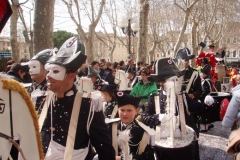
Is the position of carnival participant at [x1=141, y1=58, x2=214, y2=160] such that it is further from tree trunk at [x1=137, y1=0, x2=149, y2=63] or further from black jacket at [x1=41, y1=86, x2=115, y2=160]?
tree trunk at [x1=137, y1=0, x2=149, y2=63]

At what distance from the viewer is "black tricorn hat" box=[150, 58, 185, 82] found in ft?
13.7

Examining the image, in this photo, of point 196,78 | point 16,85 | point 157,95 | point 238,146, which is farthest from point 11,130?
point 196,78

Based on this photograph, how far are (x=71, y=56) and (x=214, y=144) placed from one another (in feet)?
15.7

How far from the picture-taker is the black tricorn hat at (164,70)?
13.7 feet

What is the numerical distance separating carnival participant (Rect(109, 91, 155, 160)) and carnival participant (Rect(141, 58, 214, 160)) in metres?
0.33

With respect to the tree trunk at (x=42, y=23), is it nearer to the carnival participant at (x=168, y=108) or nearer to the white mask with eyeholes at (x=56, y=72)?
the carnival participant at (x=168, y=108)

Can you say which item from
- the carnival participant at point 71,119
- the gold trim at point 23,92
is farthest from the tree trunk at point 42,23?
the gold trim at point 23,92

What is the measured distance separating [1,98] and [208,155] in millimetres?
5006

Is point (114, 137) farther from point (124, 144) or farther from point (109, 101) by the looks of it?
point (109, 101)

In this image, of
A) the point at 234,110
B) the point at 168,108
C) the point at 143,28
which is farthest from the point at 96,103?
the point at 143,28

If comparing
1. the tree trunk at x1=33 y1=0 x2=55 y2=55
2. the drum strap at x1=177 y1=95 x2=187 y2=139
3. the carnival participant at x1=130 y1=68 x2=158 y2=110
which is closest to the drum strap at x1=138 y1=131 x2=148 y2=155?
the drum strap at x1=177 y1=95 x2=187 y2=139

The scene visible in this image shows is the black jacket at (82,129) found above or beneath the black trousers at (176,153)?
above

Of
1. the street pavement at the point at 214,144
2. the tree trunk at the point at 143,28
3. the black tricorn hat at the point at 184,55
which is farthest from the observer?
the tree trunk at the point at 143,28

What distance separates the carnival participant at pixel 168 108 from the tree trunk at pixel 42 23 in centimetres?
237
